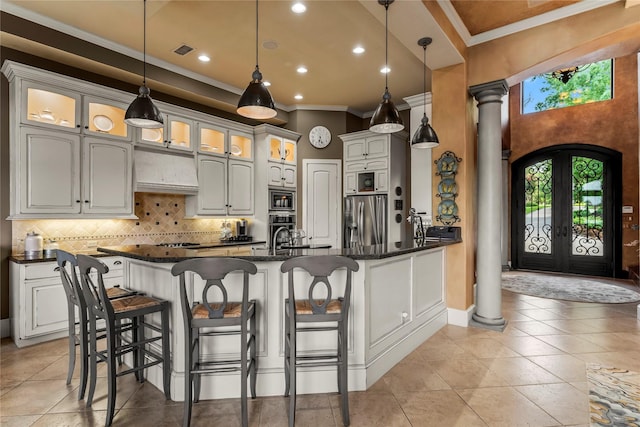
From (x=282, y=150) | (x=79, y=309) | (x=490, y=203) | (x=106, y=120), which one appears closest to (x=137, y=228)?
(x=106, y=120)

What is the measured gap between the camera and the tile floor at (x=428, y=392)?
2.14 metres

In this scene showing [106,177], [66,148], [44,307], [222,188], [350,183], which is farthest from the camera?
[350,183]

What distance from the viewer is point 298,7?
3234 millimetres

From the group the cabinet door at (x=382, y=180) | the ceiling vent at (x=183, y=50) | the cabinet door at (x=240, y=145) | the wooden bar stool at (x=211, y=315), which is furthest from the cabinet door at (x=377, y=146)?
the wooden bar stool at (x=211, y=315)

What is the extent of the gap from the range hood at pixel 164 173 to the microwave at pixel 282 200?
130cm

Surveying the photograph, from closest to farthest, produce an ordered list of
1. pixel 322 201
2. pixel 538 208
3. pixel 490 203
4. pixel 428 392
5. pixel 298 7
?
1. pixel 428 392
2. pixel 298 7
3. pixel 490 203
4. pixel 322 201
5. pixel 538 208

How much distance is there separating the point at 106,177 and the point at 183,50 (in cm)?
181

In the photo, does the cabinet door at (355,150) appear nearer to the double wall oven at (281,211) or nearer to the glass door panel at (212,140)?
the double wall oven at (281,211)

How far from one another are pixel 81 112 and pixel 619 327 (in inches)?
262

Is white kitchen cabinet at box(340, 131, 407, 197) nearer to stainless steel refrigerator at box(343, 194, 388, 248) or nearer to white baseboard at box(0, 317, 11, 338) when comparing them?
stainless steel refrigerator at box(343, 194, 388, 248)

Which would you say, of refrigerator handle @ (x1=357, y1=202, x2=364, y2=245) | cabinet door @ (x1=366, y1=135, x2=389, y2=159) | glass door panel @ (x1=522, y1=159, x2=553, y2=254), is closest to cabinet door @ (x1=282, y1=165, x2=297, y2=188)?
refrigerator handle @ (x1=357, y1=202, x2=364, y2=245)

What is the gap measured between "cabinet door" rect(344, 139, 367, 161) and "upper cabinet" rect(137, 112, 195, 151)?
2643 mm

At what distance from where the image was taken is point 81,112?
376 centimetres

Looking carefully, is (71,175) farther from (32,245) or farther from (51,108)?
(32,245)
